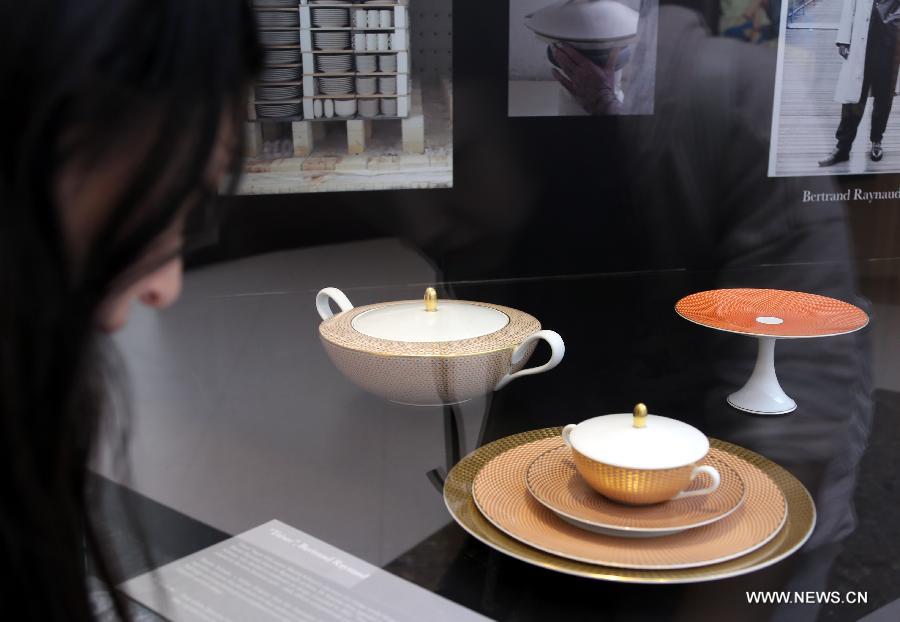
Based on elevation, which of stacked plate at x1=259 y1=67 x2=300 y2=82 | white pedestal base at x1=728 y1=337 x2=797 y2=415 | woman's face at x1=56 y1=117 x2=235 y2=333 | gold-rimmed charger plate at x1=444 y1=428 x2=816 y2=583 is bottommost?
white pedestal base at x1=728 y1=337 x2=797 y2=415

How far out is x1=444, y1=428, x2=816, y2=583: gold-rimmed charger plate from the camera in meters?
0.56

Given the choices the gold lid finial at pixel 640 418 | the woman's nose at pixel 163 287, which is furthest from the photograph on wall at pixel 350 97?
the woman's nose at pixel 163 287

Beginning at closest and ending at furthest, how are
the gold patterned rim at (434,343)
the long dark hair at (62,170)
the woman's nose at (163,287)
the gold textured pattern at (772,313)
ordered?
the long dark hair at (62,170) < the woman's nose at (163,287) < the gold patterned rim at (434,343) < the gold textured pattern at (772,313)

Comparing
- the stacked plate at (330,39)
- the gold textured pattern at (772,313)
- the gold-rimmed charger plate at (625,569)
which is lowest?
the gold-rimmed charger plate at (625,569)

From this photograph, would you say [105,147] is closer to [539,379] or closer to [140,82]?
[140,82]

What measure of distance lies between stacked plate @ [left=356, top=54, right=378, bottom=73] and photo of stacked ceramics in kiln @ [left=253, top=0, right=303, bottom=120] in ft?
0.41

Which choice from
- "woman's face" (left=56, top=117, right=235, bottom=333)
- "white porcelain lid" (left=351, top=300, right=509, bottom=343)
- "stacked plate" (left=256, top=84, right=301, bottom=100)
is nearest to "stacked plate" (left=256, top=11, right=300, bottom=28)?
"stacked plate" (left=256, top=84, right=301, bottom=100)

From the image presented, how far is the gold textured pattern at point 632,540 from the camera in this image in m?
0.58

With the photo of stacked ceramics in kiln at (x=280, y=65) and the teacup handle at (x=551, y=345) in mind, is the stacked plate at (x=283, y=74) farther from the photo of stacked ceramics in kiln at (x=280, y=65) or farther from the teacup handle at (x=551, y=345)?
the teacup handle at (x=551, y=345)

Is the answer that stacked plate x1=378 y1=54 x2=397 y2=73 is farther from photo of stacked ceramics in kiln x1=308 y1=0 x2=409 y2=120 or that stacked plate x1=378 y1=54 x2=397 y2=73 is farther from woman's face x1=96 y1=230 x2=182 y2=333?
woman's face x1=96 y1=230 x2=182 y2=333

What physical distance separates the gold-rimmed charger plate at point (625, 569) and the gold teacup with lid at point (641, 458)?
0.21 ft

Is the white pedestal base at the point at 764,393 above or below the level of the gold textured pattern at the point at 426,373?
below

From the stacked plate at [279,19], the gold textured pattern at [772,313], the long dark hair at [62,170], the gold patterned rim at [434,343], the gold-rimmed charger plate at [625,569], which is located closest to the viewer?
the long dark hair at [62,170]

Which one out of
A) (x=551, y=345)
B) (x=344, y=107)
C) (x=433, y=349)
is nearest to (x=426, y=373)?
(x=433, y=349)
